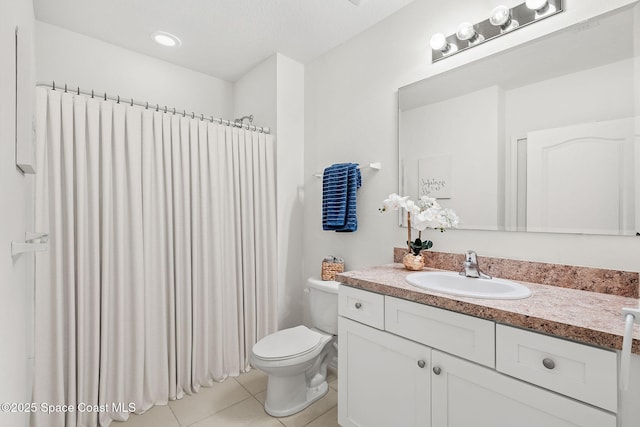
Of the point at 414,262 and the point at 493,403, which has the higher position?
the point at 414,262

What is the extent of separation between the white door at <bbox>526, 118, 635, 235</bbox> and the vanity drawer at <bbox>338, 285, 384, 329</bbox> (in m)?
0.81

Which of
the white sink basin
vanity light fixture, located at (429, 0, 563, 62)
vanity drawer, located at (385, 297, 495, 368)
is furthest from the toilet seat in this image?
vanity light fixture, located at (429, 0, 563, 62)

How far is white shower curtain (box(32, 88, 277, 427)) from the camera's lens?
5.00ft

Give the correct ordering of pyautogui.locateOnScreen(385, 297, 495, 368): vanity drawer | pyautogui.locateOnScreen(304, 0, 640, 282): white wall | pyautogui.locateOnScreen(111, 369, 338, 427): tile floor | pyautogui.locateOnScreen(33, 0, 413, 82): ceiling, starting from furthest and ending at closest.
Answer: pyautogui.locateOnScreen(33, 0, 413, 82): ceiling → pyautogui.locateOnScreen(111, 369, 338, 427): tile floor → pyautogui.locateOnScreen(304, 0, 640, 282): white wall → pyautogui.locateOnScreen(385, 297, 495, 368): vanity drawer

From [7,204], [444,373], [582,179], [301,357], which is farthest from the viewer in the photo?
[301,357]

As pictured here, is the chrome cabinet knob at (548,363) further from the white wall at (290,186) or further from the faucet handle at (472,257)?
the white wall at (290,186)

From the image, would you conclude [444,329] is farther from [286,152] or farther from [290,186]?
[286,152]

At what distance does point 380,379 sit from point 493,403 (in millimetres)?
473

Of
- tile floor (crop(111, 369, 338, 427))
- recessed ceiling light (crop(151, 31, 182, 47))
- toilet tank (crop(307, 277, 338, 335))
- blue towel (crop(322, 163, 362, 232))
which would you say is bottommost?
tile floor (crop(111, 369, 338, 427))

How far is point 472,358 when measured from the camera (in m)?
1.04

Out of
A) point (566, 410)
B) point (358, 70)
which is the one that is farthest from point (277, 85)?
point (566, 410)

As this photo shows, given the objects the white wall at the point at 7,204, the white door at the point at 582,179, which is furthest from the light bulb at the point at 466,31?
the white wall at the point at 7,204

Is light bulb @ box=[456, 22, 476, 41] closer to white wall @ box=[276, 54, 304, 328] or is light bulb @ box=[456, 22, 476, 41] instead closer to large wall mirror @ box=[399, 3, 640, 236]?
large wall mirror @ box=[399, 3, 640, 236]

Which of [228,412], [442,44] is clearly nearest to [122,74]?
[442,44]
